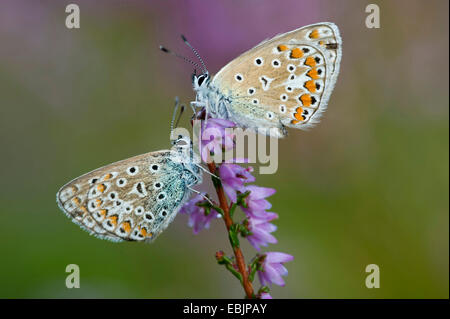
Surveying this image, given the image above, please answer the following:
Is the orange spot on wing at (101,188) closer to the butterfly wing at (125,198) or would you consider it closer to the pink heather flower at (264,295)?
the butterfly wing at (125,198)

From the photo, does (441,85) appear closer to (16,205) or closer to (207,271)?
(207,271)

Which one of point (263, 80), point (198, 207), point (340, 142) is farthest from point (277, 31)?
point (198, 207)

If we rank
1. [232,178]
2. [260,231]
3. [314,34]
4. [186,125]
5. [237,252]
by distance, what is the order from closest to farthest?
[237,252] → [232,178] → [260,231] → [314,34] → [186,125]

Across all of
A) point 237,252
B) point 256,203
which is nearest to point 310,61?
point 256,203

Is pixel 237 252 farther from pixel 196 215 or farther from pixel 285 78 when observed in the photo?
pixel 285 78

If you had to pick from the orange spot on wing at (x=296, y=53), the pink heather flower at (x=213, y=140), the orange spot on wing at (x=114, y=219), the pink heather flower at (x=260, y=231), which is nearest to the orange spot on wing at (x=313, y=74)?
the orange spot on wing at (x=296, y=53)

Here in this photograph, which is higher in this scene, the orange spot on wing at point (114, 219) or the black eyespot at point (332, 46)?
the black eyespot at point (332, 46)
